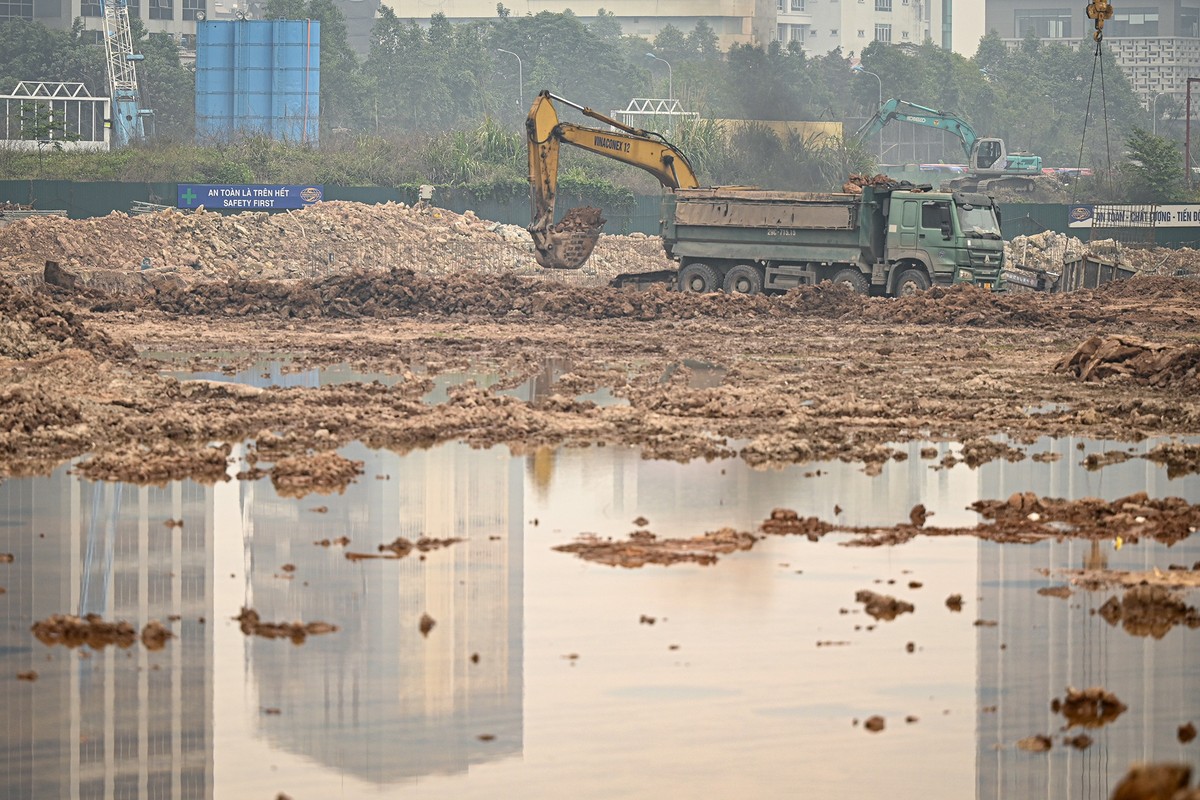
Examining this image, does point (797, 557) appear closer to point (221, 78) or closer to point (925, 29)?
point (221, 78)

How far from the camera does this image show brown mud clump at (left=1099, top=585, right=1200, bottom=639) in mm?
10398

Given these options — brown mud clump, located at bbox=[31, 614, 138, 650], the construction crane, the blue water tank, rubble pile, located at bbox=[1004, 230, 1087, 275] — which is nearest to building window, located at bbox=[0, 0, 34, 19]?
the construction crane

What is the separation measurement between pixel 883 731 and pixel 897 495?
6544 mm

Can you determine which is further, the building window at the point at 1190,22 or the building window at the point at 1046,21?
the building window at the point at 1046,21

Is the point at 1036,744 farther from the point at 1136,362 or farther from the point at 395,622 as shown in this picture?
the point at 1136,362

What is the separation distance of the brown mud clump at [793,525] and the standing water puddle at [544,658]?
0.25 metres

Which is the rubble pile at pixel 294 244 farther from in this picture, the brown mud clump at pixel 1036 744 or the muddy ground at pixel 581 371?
the brown mud clump at pixel 1036 744

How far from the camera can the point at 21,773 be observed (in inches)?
308

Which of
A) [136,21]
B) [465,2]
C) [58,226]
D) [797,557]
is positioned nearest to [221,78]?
[136,21]

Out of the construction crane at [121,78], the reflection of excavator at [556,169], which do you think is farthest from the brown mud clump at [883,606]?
the construction crane at [121,78]

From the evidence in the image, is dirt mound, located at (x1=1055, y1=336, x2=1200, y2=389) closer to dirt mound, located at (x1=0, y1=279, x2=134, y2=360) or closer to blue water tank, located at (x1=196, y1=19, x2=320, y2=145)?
dirt mound, located at (x1=0, y1=279, x2=134, y2=360)

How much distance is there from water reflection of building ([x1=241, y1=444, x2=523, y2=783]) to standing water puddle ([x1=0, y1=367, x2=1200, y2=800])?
26mm

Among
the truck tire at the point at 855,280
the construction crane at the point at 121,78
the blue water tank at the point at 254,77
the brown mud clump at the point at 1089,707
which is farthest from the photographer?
the construction crane at the point at 121,78

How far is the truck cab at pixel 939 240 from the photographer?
36.1 meters
